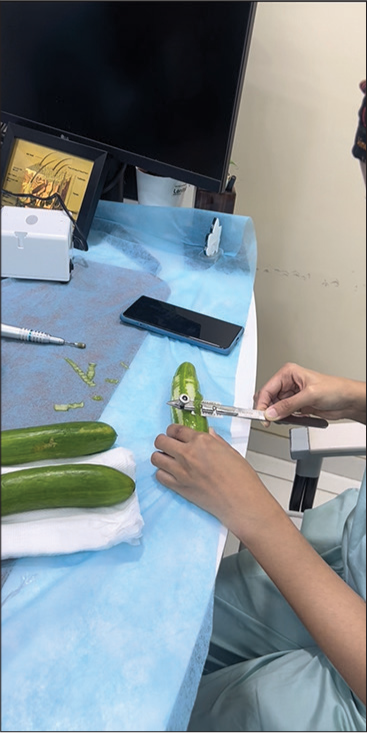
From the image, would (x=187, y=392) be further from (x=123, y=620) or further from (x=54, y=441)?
(x=123, y=620)

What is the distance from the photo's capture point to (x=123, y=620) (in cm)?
58

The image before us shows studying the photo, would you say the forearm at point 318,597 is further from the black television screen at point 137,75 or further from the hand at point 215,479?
the black television screen at point 137,75

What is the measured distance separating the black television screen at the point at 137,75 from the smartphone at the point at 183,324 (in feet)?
0.79

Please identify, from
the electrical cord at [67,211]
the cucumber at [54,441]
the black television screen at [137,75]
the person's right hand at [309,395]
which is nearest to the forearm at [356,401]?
the person's right hand at [309,395]

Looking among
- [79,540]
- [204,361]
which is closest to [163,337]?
[204,361]

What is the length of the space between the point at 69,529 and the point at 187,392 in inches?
11.0

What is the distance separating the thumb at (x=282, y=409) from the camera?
2.70 feet

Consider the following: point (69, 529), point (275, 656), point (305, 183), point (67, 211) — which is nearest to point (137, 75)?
point (67, 211)

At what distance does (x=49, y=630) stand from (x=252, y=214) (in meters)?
1.13

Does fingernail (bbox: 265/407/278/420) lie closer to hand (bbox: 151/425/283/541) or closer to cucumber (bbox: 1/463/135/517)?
hand (bbox: 151/425/283/541)

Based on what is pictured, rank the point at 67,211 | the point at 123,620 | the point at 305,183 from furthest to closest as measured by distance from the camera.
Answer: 1. the point at 305,183
2. the point at 67,211
3. the point at 123,620

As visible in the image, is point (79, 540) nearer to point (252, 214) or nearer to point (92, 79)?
point (92, 79)

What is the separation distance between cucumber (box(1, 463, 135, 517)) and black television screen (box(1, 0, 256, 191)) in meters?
0.64

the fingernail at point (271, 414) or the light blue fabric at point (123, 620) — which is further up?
the fingernail at point (271, 414)
